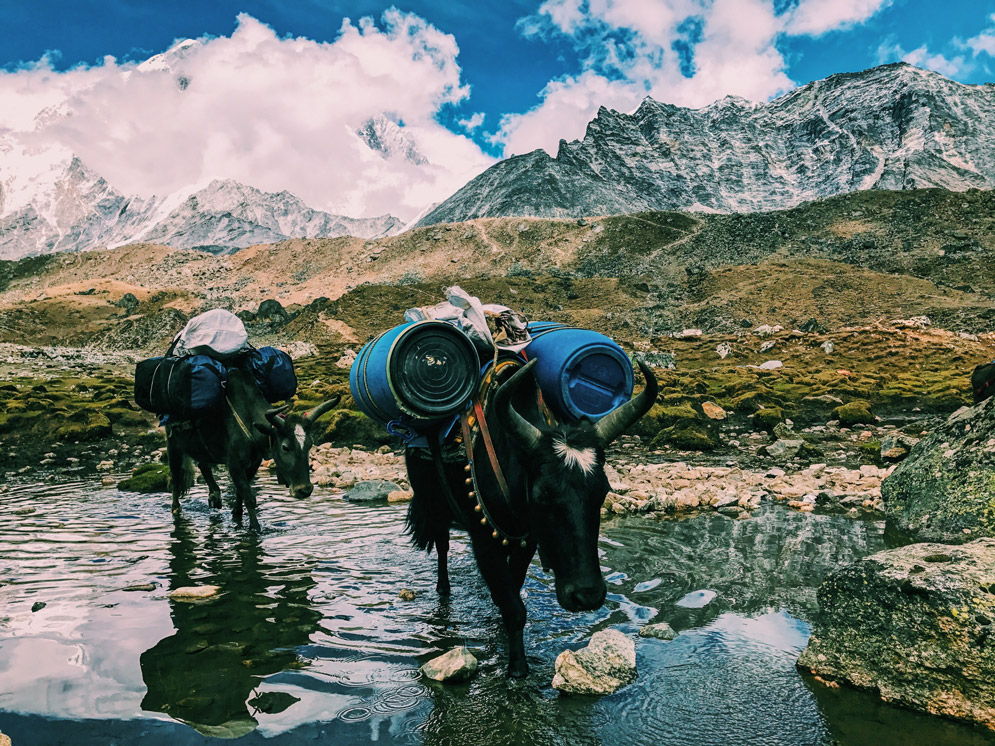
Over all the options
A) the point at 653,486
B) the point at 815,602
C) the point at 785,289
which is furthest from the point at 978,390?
the point at 785,289

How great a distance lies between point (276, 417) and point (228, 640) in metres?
3.53

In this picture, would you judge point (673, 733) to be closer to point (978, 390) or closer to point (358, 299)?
point (978, 390)

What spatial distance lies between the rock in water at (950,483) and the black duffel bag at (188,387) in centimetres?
878

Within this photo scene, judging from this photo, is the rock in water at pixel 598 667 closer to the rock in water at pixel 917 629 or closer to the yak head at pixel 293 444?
the rock in water at pixel 917 629

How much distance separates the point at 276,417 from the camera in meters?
7.99

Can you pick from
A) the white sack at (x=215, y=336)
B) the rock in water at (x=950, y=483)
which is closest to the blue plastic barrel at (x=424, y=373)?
the white sack at (x=215, y=336)

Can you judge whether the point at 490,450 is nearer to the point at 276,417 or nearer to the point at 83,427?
the point at 276,417

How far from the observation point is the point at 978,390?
9.77 m

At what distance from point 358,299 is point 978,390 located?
65398 millimetres

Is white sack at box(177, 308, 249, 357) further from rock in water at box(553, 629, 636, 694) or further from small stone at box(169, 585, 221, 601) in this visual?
rock in water at box(553, 629, 636, 694)

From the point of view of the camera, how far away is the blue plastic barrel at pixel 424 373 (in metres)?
4.61

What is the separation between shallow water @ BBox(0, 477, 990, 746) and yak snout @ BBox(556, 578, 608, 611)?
739 millimetres

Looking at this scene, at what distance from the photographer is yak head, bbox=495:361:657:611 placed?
12.3 feet

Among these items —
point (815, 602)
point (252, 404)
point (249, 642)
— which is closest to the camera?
point (249, 642)
